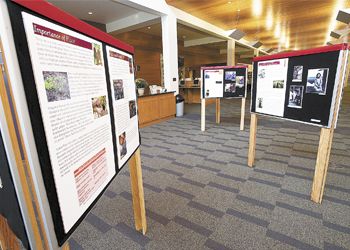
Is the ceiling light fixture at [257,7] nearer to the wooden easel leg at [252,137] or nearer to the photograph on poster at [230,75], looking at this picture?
the photograph on poster at [230,75]

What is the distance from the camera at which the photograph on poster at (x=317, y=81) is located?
1681mm

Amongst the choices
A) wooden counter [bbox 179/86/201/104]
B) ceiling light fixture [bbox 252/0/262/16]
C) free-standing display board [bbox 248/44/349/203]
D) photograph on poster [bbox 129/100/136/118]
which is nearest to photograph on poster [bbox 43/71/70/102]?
photograph on poster [bbox 129/100/136/118]

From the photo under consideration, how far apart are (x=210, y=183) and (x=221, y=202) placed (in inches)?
14.4

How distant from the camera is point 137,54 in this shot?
888cm

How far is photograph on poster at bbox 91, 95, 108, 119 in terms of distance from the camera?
0.75m

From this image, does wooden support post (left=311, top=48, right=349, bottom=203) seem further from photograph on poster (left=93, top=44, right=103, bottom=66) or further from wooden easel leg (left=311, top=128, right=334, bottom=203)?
photograph on poster (left=93, top=44, right=103, bottom=66)

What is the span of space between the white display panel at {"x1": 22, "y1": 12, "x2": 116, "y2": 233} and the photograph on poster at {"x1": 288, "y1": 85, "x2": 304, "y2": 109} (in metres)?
1.85

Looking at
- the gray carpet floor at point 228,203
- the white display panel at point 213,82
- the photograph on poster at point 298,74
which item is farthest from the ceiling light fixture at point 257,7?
the photograph on poster at point 298,74

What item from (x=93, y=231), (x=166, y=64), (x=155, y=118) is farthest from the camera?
(x=166, y=64)

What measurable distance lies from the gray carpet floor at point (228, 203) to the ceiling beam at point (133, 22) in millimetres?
4511

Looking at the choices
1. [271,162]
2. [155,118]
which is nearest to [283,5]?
[155,118]

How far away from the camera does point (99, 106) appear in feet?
2.61

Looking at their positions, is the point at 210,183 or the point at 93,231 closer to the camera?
the point at 93,231

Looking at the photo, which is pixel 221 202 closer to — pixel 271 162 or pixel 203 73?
pixel 271 162
